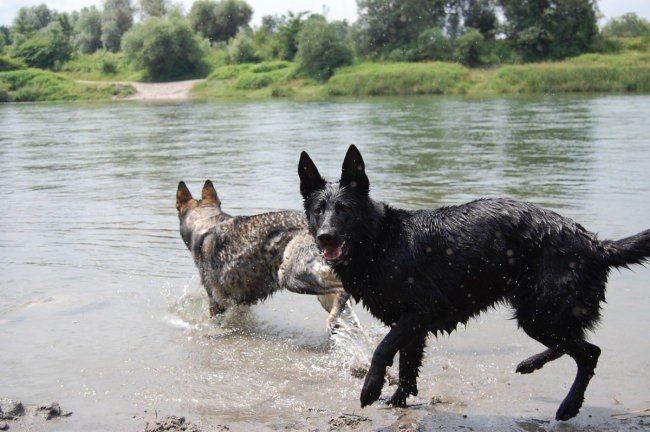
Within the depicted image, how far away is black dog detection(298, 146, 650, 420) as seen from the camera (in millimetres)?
4270

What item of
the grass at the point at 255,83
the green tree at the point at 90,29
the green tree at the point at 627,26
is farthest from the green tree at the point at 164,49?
the green tree at the point at 627,26

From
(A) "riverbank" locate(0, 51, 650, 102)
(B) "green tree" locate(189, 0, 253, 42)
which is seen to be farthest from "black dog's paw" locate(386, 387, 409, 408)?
(B) "green tree" locate(189, 0, 253, 42)

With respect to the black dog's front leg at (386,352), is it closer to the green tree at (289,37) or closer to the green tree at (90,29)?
the green tree at (289,37)

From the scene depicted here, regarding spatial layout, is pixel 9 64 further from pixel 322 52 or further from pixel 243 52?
pixel 322 52

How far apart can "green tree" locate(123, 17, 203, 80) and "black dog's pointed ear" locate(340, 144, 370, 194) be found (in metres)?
75.3

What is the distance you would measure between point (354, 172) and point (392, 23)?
7502 centimetres

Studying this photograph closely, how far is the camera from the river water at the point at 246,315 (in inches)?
183

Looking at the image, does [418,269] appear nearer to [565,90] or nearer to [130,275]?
[130,275]

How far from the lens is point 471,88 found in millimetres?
49719

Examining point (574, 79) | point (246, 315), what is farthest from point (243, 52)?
point (246, 315)

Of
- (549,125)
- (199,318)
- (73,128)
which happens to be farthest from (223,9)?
(199,318)

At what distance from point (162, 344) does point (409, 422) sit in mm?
2465

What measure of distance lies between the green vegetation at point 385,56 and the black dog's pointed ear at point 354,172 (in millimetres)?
41859

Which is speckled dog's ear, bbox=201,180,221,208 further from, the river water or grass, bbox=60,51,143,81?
grass, bbox=60,51,143,81
